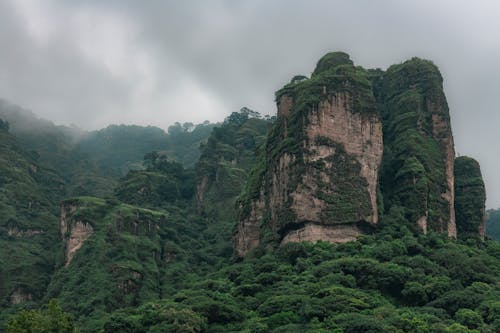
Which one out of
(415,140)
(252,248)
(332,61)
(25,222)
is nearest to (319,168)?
(252,248)

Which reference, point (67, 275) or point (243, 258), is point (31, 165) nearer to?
point (67, 275)

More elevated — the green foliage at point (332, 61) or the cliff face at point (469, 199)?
the green foliage at point (332, 61)

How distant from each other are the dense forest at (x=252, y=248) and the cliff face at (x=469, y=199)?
16cm

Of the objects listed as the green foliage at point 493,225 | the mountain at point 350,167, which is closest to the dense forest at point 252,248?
→ the mountain at point 350,167

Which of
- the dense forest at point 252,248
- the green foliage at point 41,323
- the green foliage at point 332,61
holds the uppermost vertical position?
the green foliage at point 332,61

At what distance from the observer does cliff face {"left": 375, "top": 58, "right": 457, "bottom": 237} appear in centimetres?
7894

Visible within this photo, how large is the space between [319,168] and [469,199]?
61.0ft

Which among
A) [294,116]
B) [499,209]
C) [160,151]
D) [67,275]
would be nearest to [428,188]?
[294,116]

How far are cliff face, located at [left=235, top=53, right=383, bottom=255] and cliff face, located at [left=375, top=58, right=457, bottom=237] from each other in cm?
398

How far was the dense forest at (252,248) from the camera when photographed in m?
57.1

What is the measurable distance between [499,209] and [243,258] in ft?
276

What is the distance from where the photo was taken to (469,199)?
279 feet

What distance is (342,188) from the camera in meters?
76.1

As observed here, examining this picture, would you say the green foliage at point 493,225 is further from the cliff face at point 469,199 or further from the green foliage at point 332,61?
the green foliage at point 332,61
